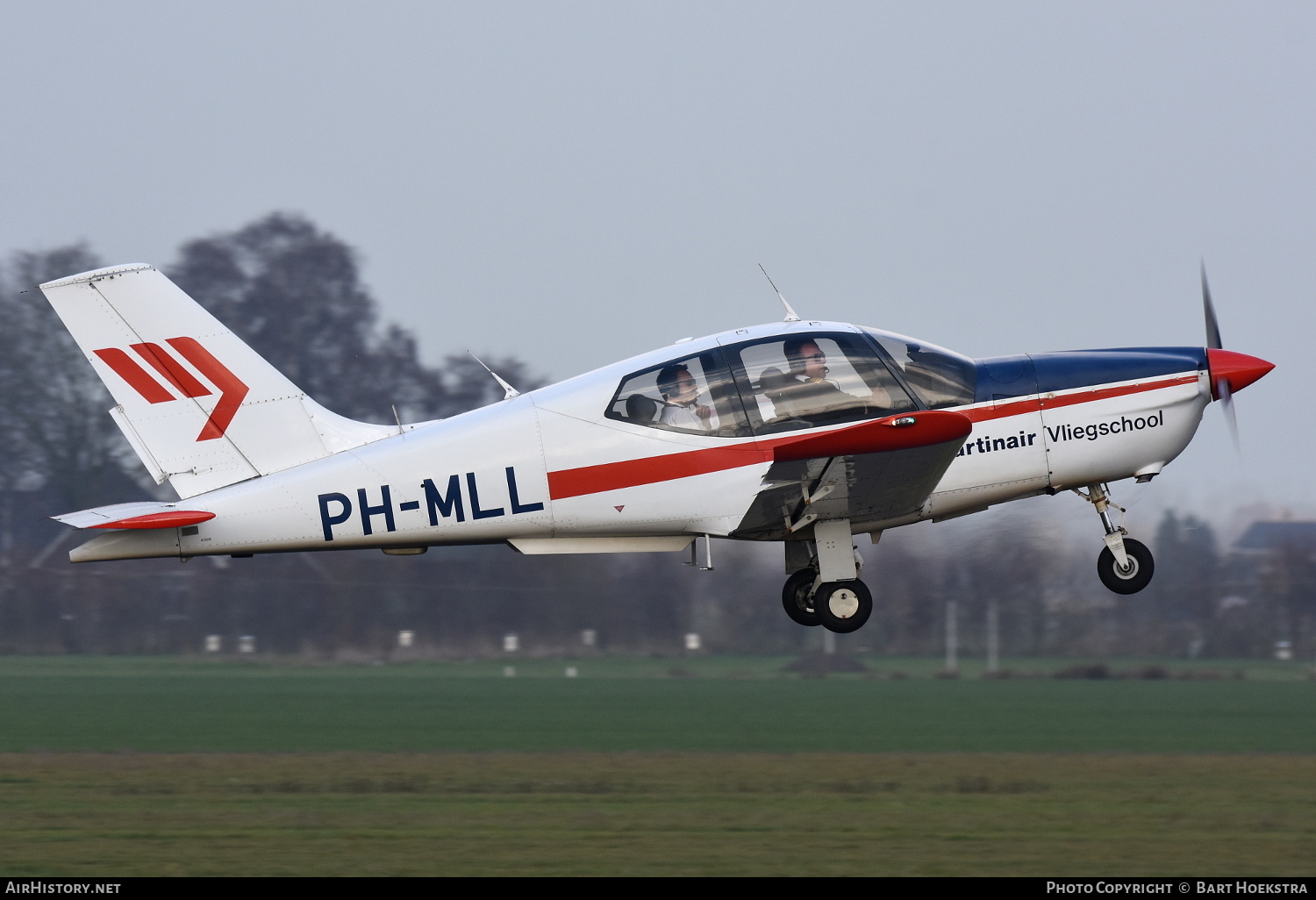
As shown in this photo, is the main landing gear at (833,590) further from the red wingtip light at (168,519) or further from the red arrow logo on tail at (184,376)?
the red arrow logo on tail at (184,376)

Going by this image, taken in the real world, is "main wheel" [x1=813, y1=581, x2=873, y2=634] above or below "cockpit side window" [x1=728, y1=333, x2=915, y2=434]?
below

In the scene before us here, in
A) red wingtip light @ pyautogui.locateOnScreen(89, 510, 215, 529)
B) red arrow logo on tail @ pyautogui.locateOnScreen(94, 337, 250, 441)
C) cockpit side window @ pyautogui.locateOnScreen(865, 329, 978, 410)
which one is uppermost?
red arrow logo on tail @ pyautogui.locateOnScreen(94, 337, 250, 441)

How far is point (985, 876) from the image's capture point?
1207cm

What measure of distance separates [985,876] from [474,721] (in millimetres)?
22983

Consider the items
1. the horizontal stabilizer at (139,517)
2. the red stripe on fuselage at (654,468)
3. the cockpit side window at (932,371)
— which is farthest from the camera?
the cockpit side window at (932,371)

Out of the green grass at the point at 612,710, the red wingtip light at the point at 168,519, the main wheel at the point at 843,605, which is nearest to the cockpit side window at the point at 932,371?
the main wheel at the point at 843,605

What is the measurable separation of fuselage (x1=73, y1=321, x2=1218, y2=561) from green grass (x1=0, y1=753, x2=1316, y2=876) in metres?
2.77

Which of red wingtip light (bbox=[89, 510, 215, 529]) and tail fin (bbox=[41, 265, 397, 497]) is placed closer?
red wingtip light (bbox=[89, 510, 215, 529])

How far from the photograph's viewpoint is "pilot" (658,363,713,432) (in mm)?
11922

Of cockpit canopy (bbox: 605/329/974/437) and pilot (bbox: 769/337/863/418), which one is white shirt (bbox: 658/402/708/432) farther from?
pilot (bbox: 769/337/863/418)

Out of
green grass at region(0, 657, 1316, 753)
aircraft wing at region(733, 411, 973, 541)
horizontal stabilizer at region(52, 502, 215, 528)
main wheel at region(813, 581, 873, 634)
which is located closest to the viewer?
aircraft wing at region(733, 411, 973, 541)

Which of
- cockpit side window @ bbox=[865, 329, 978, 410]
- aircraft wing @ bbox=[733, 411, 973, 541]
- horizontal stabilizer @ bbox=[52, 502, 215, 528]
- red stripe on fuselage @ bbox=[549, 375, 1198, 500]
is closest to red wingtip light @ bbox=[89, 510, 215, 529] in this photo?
horizontal stabilizer @ bbox=[52, 502, 215, 528]

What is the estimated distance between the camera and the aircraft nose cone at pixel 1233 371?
12992mm

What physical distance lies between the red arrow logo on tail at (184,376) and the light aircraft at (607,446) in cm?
1
